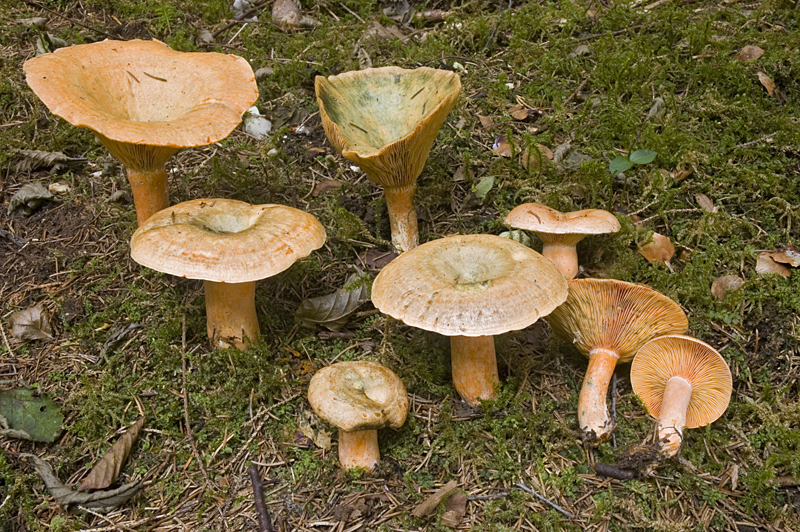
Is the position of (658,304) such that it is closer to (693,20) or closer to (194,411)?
(194,411)

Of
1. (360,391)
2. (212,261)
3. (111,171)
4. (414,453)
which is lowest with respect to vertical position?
(414,453)

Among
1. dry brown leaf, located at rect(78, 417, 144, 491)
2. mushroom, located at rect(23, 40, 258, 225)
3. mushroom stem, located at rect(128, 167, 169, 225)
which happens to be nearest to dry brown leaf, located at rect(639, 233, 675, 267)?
mushroom, located at rect(23, 40, 258, 225)

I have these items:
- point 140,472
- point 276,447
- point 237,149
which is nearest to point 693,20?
point 237,149

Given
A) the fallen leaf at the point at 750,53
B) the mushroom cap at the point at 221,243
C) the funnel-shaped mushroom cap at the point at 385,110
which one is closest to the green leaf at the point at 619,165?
the funnel-shaped mushroom cap at the point at 385,110

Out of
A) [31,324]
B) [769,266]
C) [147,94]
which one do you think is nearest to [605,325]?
[769,266]

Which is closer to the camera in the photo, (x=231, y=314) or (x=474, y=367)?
(x=474, y=367)

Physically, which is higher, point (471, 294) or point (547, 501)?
point (471, 294)

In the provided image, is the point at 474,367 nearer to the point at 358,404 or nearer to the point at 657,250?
the point at 358,404
